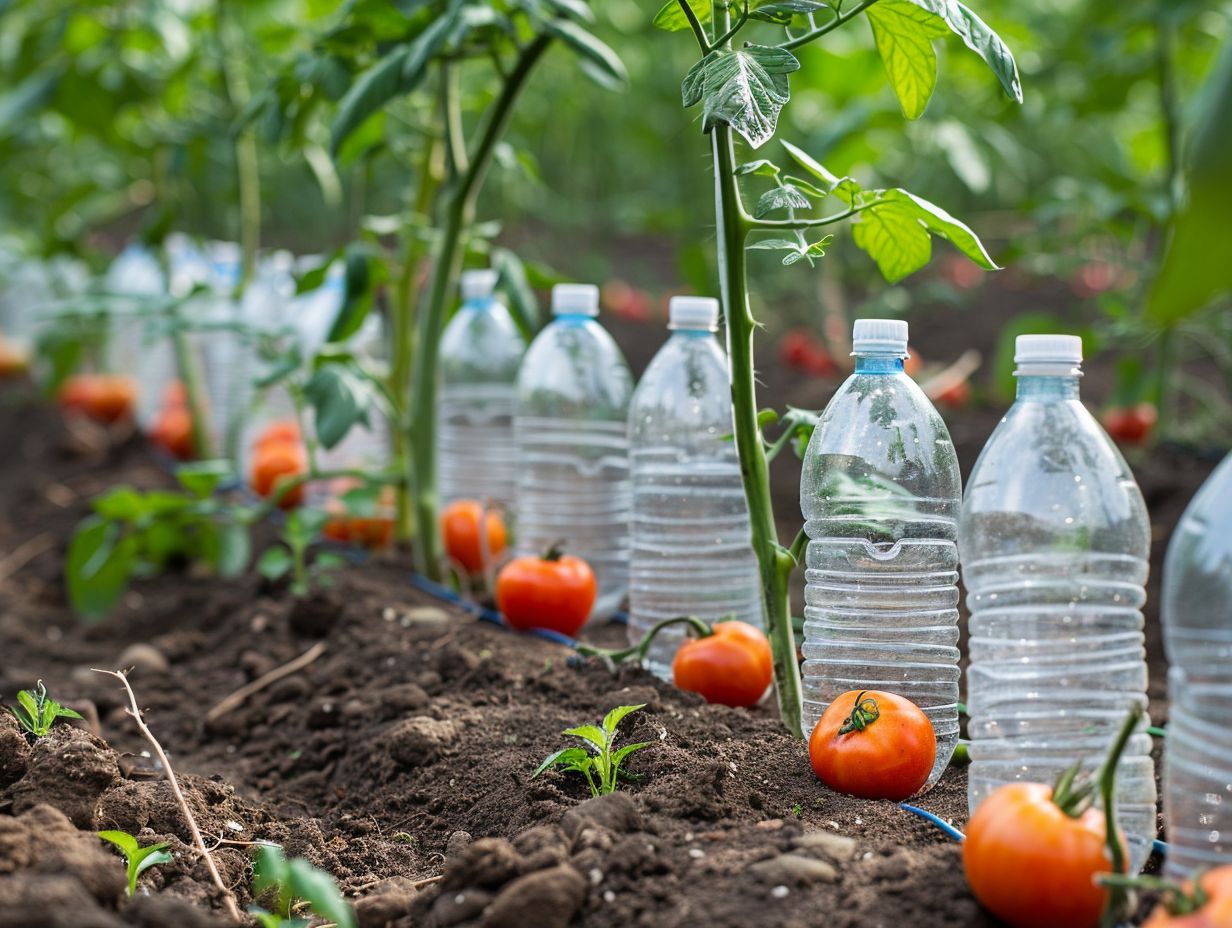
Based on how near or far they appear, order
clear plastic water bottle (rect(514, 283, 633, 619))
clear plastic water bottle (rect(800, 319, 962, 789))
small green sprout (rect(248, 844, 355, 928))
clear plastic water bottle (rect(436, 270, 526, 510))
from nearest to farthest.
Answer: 1. small green sprout (rect(248, 844, 355, 928))
2. clear plastic water bottle (rect(800, 319, 962, 789))
3. clear plastic water bottle (rect(514, 283, 633, 619))
4. clear plastic water bottle (rect(436, 270, 526, 510))

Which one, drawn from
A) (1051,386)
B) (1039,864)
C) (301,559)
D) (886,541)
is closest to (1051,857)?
(1039,864)

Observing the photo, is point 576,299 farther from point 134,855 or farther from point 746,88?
point 134,855

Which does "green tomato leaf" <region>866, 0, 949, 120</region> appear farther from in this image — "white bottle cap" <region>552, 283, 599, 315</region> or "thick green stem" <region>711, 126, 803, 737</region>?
"white bottle cap" <region>552, 283, 599, 315</region>

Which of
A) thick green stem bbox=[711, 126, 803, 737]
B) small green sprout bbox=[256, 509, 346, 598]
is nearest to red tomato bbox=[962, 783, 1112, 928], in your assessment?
thick green stem bbox=[711, 126, 803, 737]

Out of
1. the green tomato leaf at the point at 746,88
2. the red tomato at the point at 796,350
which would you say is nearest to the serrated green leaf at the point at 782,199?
the green tomato leaf at the point at 746,88

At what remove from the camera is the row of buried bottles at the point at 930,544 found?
67.1 inches

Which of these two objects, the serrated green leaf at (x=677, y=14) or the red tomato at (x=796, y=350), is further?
the red tomato at (x=796, y=350)

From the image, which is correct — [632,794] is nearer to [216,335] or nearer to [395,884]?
[395,884]

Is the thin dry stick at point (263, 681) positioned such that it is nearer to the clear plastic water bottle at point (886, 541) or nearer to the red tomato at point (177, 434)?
the clear plastic water bottle at point (886, 541)

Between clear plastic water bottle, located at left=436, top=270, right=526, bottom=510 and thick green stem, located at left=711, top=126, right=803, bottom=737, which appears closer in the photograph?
thick green stem, located at left=711, top=126, right=803, bottom=737

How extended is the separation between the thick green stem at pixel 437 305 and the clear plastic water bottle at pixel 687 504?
68 centimetres

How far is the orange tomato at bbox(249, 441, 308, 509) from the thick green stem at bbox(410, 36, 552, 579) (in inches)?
30.9

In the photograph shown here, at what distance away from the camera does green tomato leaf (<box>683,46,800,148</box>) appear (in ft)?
6.32

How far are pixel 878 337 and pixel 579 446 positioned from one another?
1.39 meters
